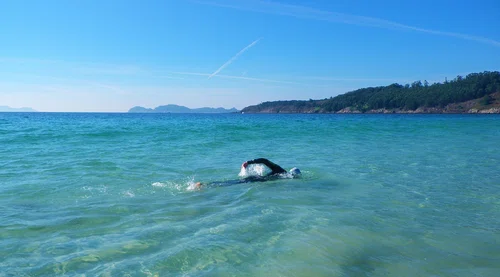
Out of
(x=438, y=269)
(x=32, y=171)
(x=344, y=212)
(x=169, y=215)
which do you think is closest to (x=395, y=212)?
(x=344, y=212)

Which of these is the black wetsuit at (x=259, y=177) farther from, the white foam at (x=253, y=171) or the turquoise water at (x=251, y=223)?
the turquoise water at (x=251, y=223)

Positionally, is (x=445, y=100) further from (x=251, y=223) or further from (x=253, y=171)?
(x=251, y=223)

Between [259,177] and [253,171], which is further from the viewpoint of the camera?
[253,171]

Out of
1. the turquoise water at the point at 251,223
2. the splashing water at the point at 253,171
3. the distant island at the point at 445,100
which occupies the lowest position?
the turquoise water at the point at 251,223

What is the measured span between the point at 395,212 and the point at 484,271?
267 centimetres

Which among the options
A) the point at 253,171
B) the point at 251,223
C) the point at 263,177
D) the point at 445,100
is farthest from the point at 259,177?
the point at 445,100

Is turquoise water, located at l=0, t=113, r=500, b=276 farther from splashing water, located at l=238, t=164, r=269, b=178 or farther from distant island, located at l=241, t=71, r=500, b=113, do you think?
distant island, located at l=241, t=71, r=500, b=113

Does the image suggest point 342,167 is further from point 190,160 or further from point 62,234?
point 62,234

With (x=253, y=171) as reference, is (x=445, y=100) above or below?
above

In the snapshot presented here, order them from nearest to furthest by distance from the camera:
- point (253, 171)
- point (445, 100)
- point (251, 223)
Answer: point (251, 223) → point (253, 171) → point (445, 100)

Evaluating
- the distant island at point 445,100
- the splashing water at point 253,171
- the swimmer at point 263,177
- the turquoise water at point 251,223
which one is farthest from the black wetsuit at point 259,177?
the distant island at point 445,100

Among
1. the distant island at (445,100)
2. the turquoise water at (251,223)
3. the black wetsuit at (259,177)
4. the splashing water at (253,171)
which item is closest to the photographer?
the turquoise water at (251,223)

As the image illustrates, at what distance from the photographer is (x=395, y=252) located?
16.5 ft

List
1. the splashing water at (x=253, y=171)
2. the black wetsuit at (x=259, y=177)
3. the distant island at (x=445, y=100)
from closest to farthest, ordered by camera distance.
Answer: the black wetsuit at (x=259, y=177)
the splashing water at (x=253, y=171)
the distant island at (x=445, y=100)
